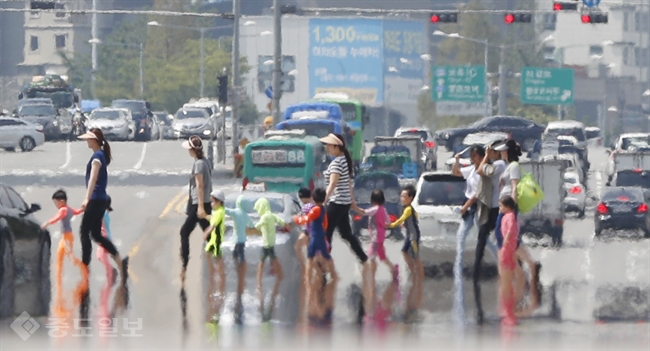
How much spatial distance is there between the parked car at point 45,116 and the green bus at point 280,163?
90.2 ft

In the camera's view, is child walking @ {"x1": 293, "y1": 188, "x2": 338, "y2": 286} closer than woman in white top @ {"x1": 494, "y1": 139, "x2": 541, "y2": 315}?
Yes

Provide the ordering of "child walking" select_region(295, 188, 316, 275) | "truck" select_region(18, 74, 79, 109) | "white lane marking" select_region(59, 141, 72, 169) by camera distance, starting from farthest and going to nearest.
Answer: "truck" select_region(18, 74, 79, 109), "white lane marking" select_region(59, 141, 72, 169), "child walking" select_region(295, 188, 316, 275)

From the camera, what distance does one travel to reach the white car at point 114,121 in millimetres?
59050

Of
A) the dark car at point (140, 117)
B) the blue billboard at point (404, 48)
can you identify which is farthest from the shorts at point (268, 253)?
the blue billboard at point (404, 48)

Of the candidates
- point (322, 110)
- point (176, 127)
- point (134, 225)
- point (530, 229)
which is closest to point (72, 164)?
point (322, 110)

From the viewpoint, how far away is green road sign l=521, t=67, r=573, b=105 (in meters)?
79.4

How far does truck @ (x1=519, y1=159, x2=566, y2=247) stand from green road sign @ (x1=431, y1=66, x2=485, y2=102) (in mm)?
48101

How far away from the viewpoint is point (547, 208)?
1136 inches

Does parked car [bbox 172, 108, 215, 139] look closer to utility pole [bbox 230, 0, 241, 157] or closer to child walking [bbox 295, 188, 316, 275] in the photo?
utility pole [bbox 230, 0, 241, 157]

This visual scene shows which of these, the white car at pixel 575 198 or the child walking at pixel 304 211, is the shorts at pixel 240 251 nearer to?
the child walking at pixel 304 211

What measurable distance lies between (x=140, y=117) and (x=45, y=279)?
150 ft

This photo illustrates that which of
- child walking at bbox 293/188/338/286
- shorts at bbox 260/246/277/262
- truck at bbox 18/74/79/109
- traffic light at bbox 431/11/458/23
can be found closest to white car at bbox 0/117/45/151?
truck at bbox 18/74/79/109

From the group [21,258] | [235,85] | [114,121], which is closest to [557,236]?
[21,258]

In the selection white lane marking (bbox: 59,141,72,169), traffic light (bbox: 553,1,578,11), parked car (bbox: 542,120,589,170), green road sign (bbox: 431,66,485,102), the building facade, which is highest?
the building facade
